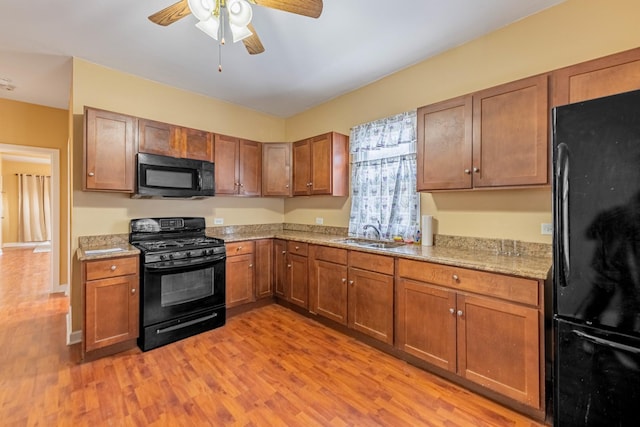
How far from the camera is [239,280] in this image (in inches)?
134

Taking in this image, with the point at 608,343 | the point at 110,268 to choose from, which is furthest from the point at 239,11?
the point at 608,343

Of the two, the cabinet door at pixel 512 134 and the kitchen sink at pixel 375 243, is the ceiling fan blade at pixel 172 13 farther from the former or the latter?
the kitchen sink at pixel 375 243

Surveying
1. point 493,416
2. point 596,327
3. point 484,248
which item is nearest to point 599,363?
point 596,327

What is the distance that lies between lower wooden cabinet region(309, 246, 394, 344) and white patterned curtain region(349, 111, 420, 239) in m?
0.61

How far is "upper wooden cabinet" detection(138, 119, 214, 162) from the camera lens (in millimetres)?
2938

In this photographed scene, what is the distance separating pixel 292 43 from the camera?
101 inches

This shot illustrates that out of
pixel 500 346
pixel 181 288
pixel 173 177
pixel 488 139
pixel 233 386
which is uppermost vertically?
pixel 488 139

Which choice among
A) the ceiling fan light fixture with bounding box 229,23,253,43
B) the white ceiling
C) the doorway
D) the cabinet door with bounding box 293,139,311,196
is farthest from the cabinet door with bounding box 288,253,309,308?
the doorway

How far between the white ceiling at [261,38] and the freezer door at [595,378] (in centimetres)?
224

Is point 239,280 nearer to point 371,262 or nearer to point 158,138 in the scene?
point 371,262

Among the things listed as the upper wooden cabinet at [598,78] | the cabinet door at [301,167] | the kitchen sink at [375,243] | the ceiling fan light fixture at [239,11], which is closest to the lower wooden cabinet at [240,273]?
the cabinet door at [301,167]

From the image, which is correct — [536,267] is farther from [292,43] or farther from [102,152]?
[102,152]

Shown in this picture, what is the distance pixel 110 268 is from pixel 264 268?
1640mm

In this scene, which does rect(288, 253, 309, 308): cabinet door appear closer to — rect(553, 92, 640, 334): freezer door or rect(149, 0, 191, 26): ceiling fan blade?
rect(553, 92, 640, 334): freezer door
